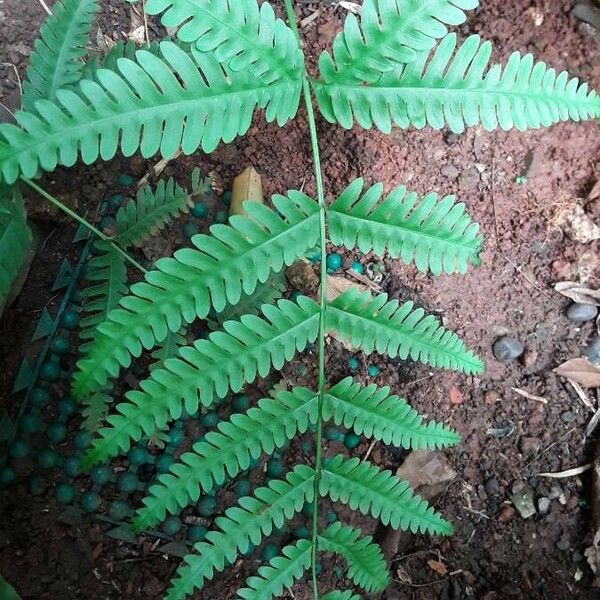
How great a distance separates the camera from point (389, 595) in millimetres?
2547

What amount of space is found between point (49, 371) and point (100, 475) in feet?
1.32

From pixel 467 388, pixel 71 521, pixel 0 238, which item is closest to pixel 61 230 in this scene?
pixel 0 238

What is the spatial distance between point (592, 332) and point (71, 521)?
6.93 feet

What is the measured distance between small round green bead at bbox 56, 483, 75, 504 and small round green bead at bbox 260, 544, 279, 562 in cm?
70

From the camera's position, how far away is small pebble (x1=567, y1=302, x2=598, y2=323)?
280cm

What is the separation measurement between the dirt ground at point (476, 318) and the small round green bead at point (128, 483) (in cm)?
17

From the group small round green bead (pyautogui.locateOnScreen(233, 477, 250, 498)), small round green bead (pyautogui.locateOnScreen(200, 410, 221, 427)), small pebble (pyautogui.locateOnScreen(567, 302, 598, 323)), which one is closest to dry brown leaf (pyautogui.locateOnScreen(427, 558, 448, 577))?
small round green bead (pyautogui.locateOnScreen(233, 477, 250, 498))

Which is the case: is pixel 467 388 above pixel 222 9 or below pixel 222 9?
below

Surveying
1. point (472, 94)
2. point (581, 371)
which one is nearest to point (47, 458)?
point (472, 94)

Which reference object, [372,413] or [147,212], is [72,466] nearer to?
[147,212]

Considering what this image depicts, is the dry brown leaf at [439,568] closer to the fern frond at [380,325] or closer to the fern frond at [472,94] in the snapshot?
the fern frond at [380,325]

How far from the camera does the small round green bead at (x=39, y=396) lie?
2.44 metres

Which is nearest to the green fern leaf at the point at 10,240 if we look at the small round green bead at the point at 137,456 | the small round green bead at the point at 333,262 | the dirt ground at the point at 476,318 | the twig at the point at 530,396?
the dirt ground at the point at 476,318

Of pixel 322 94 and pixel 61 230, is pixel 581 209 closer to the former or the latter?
pixel 322 94
